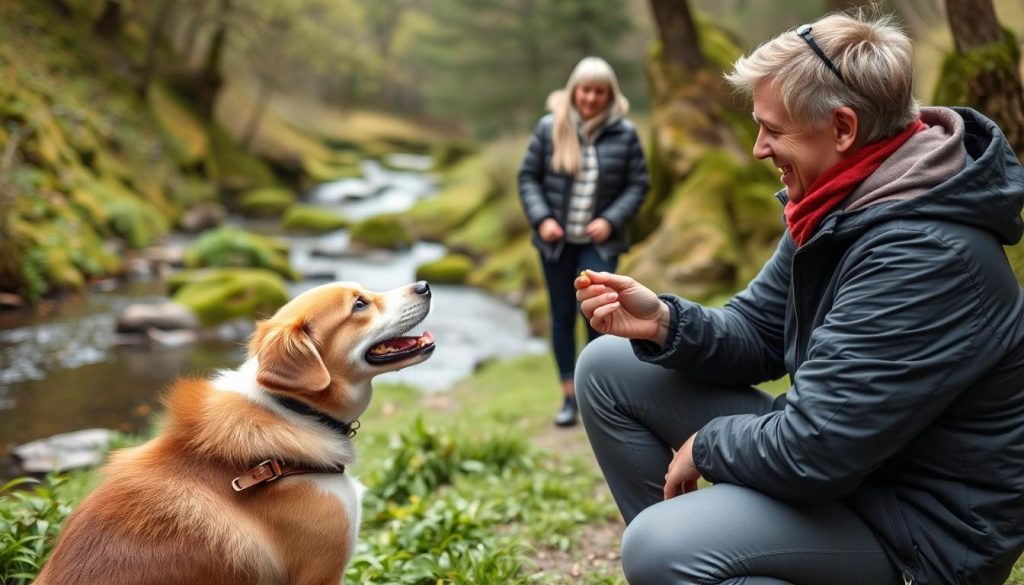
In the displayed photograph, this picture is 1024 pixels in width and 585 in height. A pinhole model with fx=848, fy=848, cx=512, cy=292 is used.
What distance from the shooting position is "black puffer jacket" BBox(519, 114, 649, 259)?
5988 millimetres

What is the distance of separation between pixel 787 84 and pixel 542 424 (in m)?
4.48

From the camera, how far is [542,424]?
6367 millimetres

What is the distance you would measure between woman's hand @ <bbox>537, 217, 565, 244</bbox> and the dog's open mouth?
2766 mm

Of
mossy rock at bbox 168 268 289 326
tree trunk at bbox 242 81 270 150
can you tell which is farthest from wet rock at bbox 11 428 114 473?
tree trunk at bbox 242 81 270 150

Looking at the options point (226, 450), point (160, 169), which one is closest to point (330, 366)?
point (226, 450)

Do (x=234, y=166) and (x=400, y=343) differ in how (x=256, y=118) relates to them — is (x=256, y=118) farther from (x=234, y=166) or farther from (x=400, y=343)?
(x=400, y=343)

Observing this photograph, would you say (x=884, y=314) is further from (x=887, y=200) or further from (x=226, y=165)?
(x=226, y=165)

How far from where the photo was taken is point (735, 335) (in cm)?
269

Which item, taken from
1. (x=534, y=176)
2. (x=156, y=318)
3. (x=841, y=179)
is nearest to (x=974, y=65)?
(x=841, y=179)

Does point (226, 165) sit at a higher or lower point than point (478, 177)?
lower

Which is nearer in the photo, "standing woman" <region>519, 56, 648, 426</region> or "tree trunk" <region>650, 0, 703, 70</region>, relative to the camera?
"standing woman" <region>519, 56, 648, 426</region>

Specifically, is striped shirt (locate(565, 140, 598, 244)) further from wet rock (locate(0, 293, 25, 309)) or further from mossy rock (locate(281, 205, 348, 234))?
mossy rock (locate(281, 205, 348, 234))

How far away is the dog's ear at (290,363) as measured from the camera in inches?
105

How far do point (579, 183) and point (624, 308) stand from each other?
3.49m
